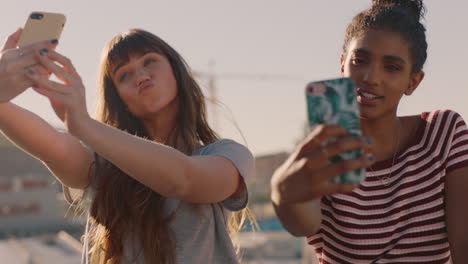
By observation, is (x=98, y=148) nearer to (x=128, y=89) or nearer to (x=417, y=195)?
(x=128, y=89)

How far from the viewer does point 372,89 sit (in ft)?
9.03

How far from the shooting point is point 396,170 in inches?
119

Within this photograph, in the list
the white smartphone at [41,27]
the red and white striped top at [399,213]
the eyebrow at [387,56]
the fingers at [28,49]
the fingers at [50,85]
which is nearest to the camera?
the fingers at [50,85]

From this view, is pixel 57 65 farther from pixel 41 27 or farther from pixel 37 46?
pixel 41 27

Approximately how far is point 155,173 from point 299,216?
58 cm

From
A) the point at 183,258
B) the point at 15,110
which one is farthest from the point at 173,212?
the point at 15,110

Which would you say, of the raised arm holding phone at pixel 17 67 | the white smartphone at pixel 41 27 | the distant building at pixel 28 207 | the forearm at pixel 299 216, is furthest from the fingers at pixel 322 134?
the distant building at pixel 28 207

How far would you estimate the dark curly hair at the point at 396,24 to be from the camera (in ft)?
9.48

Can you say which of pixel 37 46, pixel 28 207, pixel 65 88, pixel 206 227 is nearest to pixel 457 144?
pixel 206 227

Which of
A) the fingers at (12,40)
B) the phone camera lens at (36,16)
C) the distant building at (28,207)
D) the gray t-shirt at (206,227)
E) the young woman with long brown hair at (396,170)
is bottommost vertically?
the distant building at (28,207)

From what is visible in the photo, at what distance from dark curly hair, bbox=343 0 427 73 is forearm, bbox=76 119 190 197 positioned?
93 centimetres

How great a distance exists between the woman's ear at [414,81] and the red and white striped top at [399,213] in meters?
0.25

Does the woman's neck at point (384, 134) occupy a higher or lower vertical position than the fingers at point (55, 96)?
lower

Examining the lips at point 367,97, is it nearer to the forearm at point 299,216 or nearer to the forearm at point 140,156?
the forearm at point 299,216
